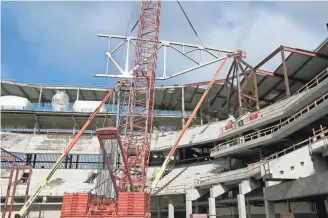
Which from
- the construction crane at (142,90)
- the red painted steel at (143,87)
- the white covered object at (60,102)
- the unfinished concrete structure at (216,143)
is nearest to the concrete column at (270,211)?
the unfinished concrete structure at (216,143)

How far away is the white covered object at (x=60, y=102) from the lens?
58.7m

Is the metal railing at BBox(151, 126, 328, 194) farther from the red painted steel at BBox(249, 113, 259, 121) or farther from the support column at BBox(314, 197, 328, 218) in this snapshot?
the red painted steel at BBox(249, 113, 259, 121)

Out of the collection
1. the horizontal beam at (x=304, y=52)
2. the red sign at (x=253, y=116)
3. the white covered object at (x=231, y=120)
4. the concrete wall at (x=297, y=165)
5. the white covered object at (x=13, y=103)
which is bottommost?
the concrete wall at (x=297, y=165)

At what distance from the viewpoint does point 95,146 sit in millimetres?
57031

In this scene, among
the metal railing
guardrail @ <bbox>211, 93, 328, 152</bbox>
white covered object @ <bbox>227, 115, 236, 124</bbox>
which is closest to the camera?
the metal railing

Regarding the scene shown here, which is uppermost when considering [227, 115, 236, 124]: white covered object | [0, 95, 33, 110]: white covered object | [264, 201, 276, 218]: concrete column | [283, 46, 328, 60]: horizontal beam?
[283, 46, 328, 60]: horizontal beam

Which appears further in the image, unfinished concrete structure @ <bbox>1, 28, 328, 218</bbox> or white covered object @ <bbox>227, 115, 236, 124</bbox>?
white covered object @ <bbox>227, 115, 236, 124</bbox>

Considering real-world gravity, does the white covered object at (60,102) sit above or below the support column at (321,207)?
above

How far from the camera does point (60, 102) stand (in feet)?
194

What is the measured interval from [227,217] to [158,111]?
27989mm

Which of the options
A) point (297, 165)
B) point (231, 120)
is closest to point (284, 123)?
point (297, 165)

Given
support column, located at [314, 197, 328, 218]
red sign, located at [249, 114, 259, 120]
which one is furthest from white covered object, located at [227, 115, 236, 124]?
support column, located at [314, 197, 328, 218]

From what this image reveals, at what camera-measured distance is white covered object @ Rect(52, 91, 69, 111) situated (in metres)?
58.7

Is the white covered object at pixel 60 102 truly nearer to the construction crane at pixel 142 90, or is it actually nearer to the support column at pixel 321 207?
the construction crane at pixel 142 90
